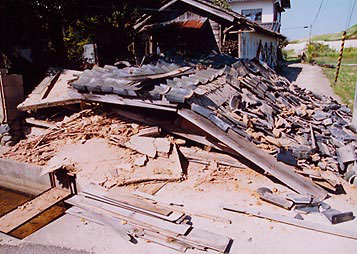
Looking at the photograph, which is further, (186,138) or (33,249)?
(186,138)

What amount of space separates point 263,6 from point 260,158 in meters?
21.6

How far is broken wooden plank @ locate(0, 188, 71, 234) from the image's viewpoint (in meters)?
5.41

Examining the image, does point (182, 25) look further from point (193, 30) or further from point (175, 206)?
point (175, 206)

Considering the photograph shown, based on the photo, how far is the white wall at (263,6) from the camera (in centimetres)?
2383

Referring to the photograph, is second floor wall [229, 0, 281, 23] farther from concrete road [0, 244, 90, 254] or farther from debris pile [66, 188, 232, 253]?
concrete road [0, 244, 90, 254]

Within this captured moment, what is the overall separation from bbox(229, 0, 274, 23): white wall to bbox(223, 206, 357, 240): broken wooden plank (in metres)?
22.2

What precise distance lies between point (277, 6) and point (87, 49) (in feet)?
62.5

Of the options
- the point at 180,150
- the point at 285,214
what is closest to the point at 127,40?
the point at 180,150

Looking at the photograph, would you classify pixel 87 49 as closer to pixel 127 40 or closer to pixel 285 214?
pixel 127 40

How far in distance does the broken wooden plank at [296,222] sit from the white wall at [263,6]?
2223 centimetres

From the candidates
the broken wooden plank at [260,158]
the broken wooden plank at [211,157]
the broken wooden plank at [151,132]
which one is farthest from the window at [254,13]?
the broken wooden plank at [260,158]

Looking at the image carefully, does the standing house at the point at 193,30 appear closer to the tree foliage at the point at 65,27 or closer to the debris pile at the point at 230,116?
the tree foliage at the point at 65,27

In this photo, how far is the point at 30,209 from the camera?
19.1ft

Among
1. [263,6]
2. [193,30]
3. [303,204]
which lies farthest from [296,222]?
[263,6]
